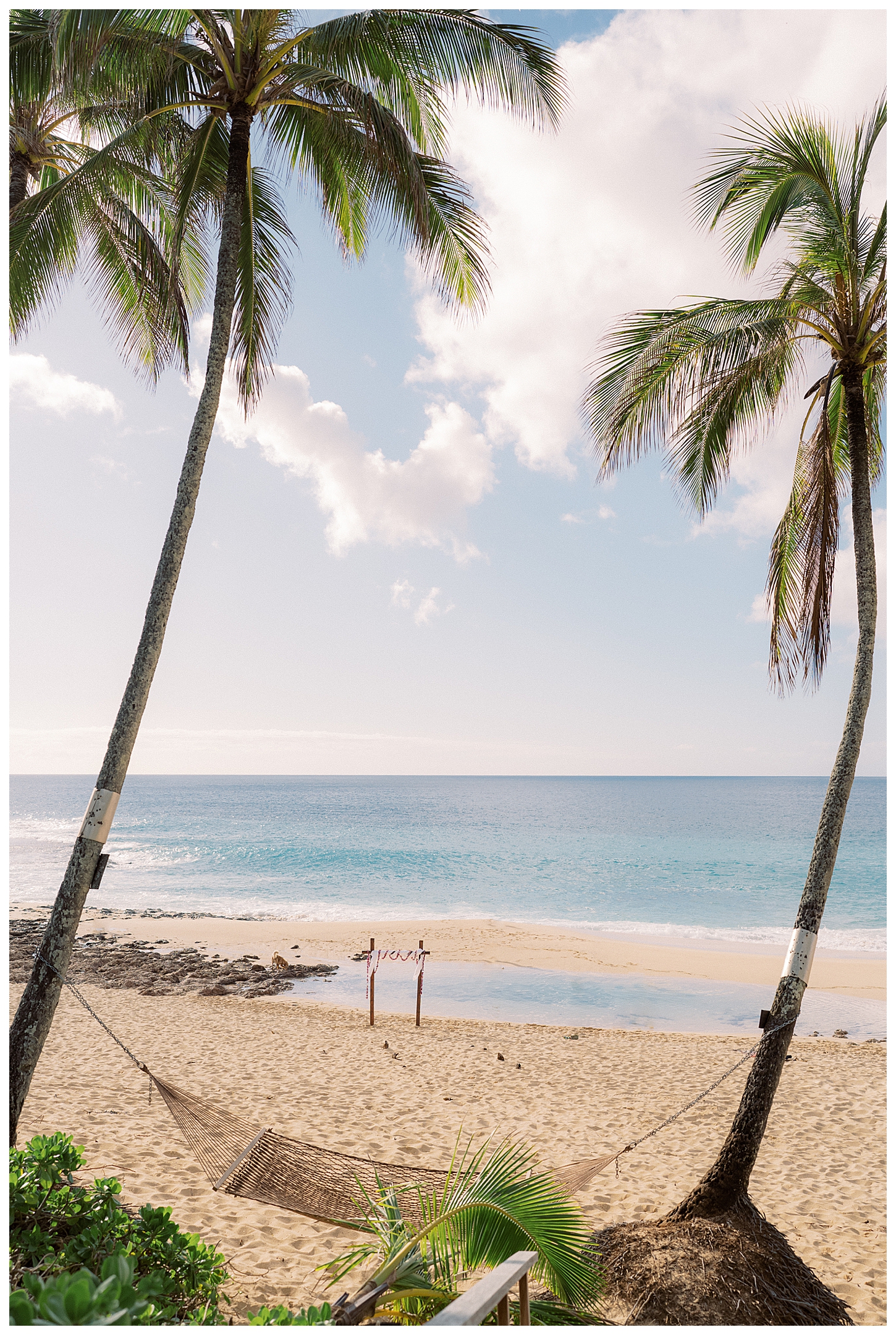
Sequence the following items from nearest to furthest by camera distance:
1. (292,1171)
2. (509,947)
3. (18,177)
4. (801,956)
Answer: (292,1171)
(801,956)
(18,177)
(509,947)

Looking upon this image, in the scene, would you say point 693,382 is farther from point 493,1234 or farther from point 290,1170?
point 290,1170

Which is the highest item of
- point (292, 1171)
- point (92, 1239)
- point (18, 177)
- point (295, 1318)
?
point (18, 177)

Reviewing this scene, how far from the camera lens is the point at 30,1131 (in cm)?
427

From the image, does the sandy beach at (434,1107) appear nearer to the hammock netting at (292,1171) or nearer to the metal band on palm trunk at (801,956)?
the hammock netting at (292,1171)

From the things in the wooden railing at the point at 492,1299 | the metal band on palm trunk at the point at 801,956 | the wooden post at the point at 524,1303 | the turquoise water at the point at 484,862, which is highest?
the metal band on palm trunk at the point at 801,956

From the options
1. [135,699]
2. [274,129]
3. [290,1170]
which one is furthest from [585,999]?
[274,129]

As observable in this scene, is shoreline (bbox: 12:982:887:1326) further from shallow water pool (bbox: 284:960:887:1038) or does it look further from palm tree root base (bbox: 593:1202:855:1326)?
shallow water pool (bbox: 284:960:887:1038)

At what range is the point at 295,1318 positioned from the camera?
1563 mm

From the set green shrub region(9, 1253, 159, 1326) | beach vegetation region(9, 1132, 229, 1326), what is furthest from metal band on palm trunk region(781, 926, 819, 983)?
green shrub region(9, 1253, 159, 1326)

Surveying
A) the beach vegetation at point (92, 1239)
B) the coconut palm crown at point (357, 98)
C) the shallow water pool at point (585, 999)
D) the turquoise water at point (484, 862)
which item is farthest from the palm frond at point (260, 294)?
the turquoise water at point (484, 862)

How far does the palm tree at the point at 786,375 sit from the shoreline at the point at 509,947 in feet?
29.9

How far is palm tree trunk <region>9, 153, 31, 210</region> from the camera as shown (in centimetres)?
404

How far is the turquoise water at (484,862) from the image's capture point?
62.5 feet

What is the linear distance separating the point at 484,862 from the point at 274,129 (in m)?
27.7
